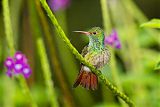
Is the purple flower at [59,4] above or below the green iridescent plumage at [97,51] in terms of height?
above

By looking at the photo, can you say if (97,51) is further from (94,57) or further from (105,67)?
(105,67)

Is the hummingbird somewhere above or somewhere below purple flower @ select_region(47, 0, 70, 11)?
below

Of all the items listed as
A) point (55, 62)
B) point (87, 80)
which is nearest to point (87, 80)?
point (87, 80)

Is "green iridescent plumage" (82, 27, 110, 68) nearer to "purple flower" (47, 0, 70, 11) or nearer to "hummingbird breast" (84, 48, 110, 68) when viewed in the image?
"hummingbird breast" (84, 48, 110, 68)

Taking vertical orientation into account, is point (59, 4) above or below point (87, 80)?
above

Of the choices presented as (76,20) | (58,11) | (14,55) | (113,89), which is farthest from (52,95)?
(76,20)

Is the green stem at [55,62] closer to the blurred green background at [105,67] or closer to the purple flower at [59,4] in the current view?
the blurred green background at [105,67]

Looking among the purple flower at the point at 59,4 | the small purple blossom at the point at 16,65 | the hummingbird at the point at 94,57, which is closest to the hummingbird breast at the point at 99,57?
the hummingbird at the point at 94,57

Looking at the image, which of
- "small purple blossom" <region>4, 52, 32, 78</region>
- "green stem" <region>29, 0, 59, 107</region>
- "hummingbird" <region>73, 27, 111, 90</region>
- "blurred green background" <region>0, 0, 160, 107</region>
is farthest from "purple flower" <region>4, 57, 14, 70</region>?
"hummingbird" <region>73, 27, 111, 90</region>

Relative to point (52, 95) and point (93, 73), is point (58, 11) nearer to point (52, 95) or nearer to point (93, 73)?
point (52, 95)
